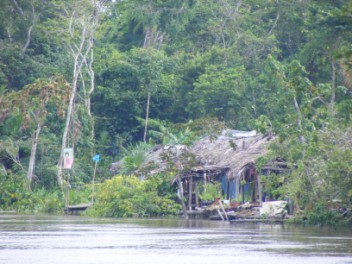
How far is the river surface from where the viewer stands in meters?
18.0

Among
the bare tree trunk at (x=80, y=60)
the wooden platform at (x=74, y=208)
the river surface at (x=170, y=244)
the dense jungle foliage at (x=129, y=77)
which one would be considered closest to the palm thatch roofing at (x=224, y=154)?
the dense jungle foliage at (x=129, y=77)

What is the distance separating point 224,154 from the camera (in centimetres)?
3562

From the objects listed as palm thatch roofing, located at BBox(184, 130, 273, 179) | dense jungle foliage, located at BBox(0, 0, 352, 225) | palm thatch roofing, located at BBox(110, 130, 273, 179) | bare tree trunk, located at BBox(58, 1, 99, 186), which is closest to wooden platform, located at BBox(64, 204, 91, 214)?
dense jungle foliage, located at BBox(0, 0, 352, 225)

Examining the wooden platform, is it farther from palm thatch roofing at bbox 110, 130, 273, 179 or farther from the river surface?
the river surface

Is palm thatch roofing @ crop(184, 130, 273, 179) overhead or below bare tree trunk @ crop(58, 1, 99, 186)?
below

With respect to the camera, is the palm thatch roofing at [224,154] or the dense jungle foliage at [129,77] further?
the dense jungle foliage at [129,77]

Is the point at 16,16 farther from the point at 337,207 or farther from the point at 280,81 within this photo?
the point at 337,207

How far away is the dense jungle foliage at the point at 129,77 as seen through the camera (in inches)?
1661

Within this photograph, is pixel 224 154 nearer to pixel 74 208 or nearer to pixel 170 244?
pixel 74 208

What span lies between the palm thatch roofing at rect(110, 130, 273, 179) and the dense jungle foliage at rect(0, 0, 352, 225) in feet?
2.60

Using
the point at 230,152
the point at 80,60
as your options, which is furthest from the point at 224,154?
the point at 80,60

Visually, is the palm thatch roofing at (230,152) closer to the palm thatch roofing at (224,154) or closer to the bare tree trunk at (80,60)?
the palm thatch roofing at (224,154)

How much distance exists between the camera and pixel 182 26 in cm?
5181

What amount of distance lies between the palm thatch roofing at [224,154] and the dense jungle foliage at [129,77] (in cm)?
79
